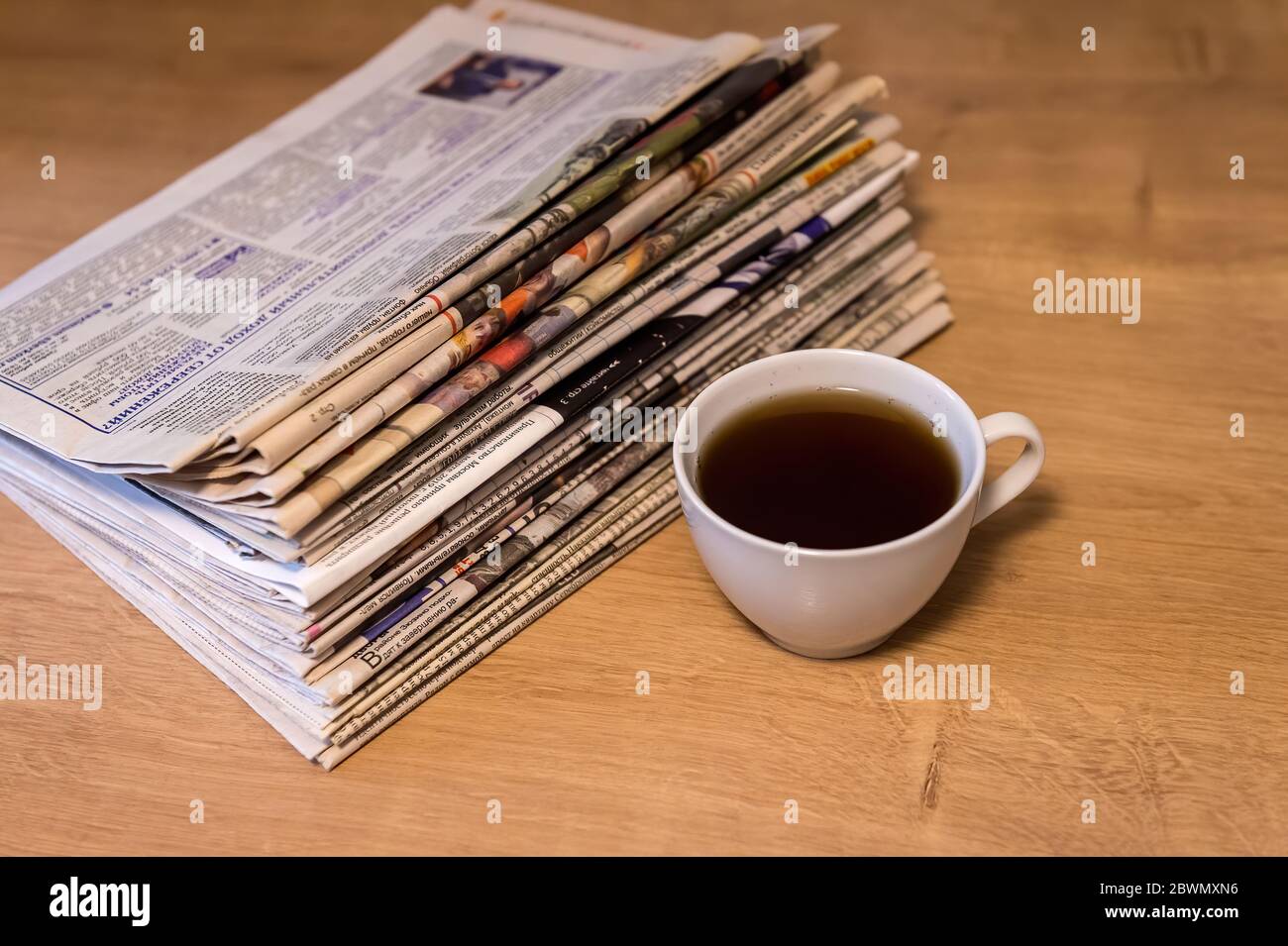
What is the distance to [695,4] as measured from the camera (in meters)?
1.34

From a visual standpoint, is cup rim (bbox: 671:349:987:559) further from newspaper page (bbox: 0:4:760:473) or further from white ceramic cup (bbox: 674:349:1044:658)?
newspaper page (bbox: 0:4:760:473)

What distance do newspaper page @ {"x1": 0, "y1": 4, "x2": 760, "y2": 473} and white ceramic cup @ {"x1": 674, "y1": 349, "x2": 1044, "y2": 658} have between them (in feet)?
0.55

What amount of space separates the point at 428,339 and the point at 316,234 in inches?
8.0

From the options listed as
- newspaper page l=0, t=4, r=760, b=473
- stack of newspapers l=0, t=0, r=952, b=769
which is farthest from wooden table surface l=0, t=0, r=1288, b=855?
newspaper page l=0, t=4, r=760, b=473

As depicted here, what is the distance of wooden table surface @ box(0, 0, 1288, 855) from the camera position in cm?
64

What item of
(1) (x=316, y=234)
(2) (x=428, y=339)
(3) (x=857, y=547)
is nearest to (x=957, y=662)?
(3) (x=857, y=547)

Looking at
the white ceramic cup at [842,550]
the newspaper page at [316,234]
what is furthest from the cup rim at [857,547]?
the newspaper page at [316,234]

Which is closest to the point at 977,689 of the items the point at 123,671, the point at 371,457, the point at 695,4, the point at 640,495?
the point at 640,495

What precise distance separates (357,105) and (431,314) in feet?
1.23

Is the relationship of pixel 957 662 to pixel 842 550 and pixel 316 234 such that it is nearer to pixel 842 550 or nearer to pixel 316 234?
pixel 842 550

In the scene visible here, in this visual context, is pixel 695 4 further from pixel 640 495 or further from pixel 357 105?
pixel 640 495

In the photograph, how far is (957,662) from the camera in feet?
2.32

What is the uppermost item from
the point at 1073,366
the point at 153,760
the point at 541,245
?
the point at 541,245
